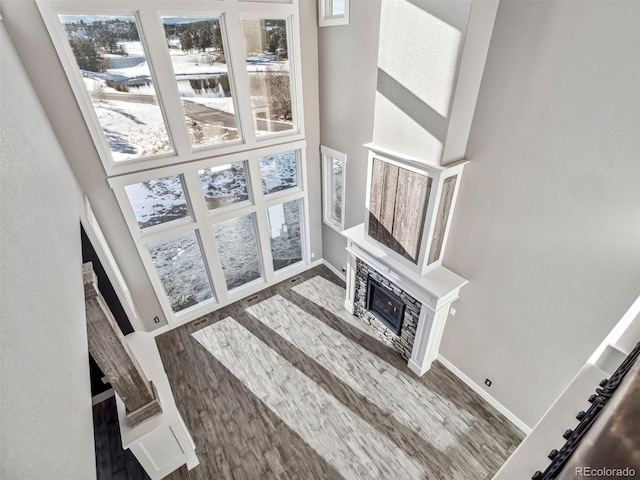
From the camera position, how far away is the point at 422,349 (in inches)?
169

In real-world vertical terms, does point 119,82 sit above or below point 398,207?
above

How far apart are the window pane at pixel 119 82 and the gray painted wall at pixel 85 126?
0.26 metres

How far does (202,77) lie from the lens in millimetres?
4238

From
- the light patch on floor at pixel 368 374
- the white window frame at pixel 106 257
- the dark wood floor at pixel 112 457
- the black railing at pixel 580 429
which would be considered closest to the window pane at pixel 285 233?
the light patch on floor at pixel 368 374

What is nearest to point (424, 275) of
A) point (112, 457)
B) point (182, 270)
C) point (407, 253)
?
point (407, 253)

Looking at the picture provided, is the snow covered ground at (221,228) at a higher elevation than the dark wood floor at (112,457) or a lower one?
Result: higher

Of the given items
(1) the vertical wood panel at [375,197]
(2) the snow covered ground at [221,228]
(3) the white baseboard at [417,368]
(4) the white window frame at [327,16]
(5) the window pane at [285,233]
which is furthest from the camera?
(5) the window pane at [285,233]

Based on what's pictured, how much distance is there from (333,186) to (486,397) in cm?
413

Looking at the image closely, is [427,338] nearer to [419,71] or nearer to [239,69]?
[419,71]

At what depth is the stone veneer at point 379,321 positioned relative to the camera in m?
4.29

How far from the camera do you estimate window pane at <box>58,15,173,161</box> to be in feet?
11.4

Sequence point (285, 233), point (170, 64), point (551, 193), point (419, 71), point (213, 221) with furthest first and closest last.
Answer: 1. point (285, 233)
2. point (213, 221)
3. point (170, 64)
4. point (419, 71)
5. point (551, 193)

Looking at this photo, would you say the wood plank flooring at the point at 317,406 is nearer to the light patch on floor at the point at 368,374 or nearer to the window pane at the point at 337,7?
the light patch on floor at the point at 368,374

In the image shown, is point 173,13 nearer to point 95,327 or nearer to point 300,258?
point 95,327
